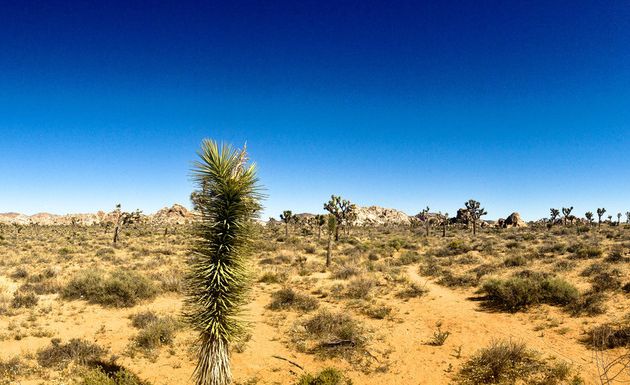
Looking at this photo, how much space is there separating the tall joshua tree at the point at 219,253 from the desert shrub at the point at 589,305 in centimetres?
1276

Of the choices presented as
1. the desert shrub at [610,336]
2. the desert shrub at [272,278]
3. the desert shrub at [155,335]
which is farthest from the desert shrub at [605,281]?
the desert shrub at [155,335]

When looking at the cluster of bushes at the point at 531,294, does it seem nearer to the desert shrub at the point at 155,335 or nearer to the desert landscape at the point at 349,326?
the desert landscape at the point at 349,326

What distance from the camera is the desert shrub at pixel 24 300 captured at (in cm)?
1435

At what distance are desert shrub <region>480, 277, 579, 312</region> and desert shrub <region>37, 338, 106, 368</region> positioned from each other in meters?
14.8

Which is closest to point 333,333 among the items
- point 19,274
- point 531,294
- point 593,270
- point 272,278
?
point 531,294

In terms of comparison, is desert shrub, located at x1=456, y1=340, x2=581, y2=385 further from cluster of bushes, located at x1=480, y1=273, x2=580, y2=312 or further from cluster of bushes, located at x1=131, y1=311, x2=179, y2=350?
cluster of bushes, located at x1=131, y1=311, x2=179, y2=350

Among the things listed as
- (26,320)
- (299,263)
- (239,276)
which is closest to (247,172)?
(239,276)

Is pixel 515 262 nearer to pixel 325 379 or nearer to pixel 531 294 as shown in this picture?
pixel 531 294

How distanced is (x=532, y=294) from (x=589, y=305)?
1.92 metres

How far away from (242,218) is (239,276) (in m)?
1.14

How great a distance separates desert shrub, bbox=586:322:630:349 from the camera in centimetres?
1030

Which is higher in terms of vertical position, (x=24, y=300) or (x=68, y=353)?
(x=24, y=300)

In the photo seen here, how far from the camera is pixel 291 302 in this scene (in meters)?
15.9

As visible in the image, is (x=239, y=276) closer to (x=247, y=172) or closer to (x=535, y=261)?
(x=247, y=172)
